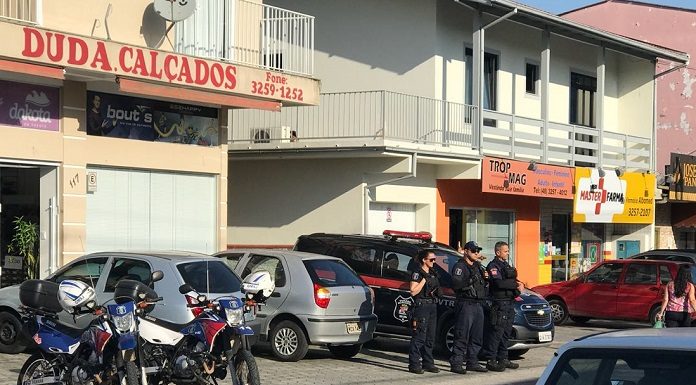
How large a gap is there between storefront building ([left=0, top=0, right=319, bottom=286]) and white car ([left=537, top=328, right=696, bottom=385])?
10.2 metres

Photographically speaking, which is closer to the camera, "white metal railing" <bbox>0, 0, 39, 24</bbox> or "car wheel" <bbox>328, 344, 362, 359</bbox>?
"white metal railing" <bbox>0, 0, 39, 24</bbox>

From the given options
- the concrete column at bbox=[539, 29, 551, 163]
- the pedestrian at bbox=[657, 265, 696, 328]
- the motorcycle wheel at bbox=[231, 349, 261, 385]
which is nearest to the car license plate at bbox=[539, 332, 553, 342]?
the pedestrian at bbox=[657, 265, 696, 328]

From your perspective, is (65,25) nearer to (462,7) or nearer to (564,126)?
(462,7)

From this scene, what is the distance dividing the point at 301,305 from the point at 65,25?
17.7ft

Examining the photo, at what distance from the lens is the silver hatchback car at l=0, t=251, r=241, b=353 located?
492 inches

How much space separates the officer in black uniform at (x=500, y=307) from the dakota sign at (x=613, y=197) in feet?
39.0

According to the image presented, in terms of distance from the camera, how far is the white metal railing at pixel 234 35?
56.9 feet

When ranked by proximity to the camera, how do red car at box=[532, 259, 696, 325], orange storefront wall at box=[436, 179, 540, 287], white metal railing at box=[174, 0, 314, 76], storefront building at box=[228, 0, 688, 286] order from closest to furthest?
white metal railing at box=[174, 0, 314, 76] → red car at box=[532, 259, 696, 325] → storefront building at box=[228, 0, 688, 286] → orange storefront wall at box=[436, 179, 540, 287]

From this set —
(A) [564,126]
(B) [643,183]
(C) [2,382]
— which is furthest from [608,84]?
(C) [2,382]

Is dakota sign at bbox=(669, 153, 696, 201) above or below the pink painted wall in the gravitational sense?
below

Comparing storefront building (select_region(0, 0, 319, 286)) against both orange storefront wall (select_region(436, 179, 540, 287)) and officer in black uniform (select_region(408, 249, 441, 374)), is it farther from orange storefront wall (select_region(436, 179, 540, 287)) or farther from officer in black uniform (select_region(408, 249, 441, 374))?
orange storefront wall (select_region(436, 179, 540, 287))

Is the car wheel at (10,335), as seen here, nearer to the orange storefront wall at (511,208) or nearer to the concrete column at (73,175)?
the concrete column at (73,175)

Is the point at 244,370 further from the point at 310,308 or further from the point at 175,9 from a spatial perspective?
the point at 175,9

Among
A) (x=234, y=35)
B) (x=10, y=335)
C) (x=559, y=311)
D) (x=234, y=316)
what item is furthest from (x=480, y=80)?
Answer: (x=234, y=316)
